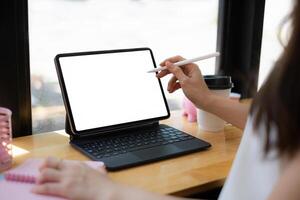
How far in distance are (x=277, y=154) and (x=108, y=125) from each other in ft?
2.00

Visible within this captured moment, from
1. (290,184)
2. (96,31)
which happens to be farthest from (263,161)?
(96,31)

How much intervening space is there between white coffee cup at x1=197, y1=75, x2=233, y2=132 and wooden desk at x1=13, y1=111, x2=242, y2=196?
0.08 ft

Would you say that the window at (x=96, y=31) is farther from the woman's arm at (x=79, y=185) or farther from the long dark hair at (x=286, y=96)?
the long dark hair at (x=286, y=96)

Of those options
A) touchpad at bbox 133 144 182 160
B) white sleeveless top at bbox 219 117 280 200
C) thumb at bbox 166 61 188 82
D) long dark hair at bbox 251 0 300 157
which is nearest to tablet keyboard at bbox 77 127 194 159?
touchpad at bbox 133 144 182 160

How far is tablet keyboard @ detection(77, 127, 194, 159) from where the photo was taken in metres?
1.09

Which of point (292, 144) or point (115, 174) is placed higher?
point (292, 144)

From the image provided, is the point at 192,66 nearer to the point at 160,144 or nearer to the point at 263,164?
the point at 160,144

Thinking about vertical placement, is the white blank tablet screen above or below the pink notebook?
above

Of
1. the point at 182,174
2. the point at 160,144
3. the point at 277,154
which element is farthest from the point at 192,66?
the point at 277,154

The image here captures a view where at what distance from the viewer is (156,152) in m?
1.10

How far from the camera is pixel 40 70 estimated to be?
1277mm

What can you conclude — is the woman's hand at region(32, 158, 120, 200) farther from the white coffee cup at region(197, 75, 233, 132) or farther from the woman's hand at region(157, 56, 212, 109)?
the white coffee cup at region(197, 75, 233, 132)

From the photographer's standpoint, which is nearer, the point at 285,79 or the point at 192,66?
the point at 285,79

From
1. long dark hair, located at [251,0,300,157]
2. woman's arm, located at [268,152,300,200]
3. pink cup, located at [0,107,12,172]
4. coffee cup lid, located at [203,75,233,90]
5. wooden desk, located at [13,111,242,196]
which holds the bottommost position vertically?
wooden desk, located at [13,111,242,196]
